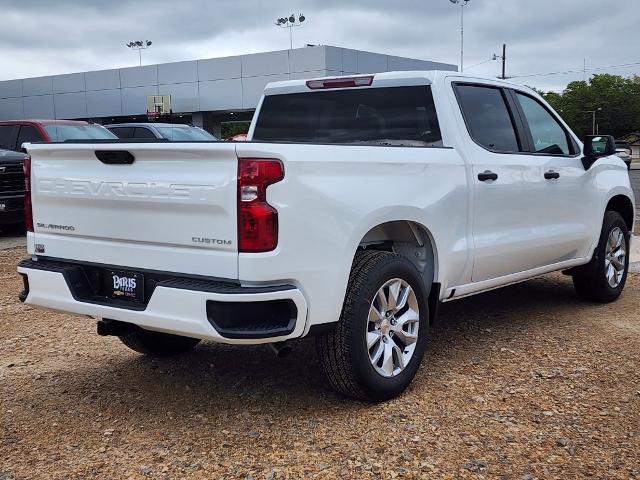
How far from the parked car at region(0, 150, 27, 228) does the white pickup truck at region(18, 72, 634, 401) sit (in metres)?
6.80

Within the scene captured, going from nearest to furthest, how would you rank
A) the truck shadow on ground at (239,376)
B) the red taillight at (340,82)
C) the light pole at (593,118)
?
the truck shadow on ground at (239,376)
the red taillight at (340,82)
the light pole at (593,118)

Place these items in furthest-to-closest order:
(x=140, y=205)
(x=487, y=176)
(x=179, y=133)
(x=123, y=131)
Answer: (x=123, y=131) < (x=179, y=133) < (x=487, y=176) < (x=140, y=205)

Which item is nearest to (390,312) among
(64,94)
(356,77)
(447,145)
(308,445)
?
(308,445)

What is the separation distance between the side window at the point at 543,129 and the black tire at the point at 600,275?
2.95 feet

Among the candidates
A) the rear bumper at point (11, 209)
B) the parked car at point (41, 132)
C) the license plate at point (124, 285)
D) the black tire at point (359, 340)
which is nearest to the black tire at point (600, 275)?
the black tire at point (359, 340)

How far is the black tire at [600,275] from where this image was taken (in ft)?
21.7

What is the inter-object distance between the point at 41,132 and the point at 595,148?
31.2 ft

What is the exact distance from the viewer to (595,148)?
632 cm

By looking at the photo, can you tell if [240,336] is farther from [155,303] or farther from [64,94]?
[64,94]

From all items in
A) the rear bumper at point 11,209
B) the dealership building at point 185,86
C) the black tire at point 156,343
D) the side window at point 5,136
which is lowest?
the black tire at point 156,343

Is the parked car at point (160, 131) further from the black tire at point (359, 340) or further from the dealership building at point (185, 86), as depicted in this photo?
the dealership building at point (185, 86)

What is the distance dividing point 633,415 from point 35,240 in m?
3.45

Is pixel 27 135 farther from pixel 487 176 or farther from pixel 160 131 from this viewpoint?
pixel 487 176

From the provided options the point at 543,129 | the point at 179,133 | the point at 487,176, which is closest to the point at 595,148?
the point at 543,129
